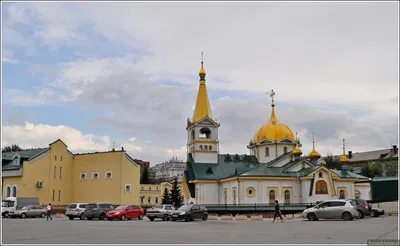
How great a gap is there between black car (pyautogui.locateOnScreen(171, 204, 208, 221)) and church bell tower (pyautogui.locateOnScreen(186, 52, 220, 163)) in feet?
120

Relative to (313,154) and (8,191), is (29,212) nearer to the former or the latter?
(8,191)

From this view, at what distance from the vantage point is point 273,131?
76.8 meters

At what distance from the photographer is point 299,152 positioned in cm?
7062

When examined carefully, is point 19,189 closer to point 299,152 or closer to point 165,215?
point 165,215

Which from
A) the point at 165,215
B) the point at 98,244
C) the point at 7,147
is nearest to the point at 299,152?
the point at 165,215

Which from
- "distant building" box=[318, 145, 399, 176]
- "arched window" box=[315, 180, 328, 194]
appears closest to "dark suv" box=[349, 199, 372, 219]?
"arched window" box=[315, 180, 328, 194]

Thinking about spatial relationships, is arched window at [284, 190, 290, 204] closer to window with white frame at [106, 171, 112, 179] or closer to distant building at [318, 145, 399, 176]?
Answer: window with white frame at [106, 171, 112, 179]

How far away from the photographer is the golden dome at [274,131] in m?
76.2

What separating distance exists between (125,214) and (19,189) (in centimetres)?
2260

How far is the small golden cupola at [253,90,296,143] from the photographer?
7619cm

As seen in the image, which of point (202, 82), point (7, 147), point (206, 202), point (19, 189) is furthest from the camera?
point (7, 147)

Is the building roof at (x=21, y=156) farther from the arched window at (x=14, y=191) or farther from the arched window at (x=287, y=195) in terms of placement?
the arched window at (x=287, y=195)

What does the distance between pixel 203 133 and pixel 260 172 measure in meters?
14.0

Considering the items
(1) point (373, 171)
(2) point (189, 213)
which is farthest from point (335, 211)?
(1) point (373, 171)
